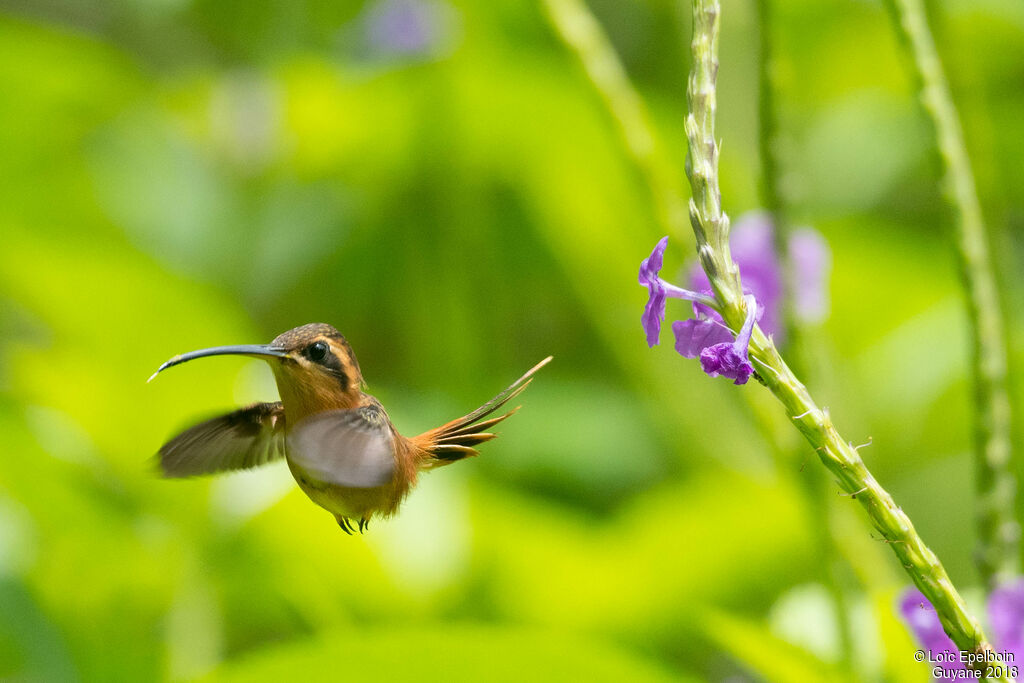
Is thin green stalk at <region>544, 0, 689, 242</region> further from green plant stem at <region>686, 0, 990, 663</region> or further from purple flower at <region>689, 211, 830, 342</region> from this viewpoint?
green plant stem at <region>686, 0, 990, 663</region>

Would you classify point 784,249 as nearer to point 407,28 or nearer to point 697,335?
point 697,335

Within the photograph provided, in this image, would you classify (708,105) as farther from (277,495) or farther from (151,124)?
(151,124)

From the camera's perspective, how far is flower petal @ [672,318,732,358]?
22.3 inches

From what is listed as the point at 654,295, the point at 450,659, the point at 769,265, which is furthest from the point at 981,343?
the point at 450,659

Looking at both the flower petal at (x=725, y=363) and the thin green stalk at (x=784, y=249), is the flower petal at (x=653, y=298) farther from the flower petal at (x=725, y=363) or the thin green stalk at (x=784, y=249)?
the thin green stalk at (x=784, y=249)

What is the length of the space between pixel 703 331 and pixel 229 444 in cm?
37

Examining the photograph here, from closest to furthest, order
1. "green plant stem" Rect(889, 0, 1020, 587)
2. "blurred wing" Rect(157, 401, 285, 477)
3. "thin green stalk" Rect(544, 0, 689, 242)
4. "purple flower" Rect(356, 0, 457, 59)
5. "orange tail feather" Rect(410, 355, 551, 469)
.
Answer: "orange tail feather" Rect(410, 355, 551, 469) < "blurred wing" Rect(157, 401, 285, 477) < "green plant stem" Rect(889, 0, 1020, 587) < "thin green stalk" Rect(544, 0, 689, 242) < "purple flower" Rect(356, 0, 457, 59)

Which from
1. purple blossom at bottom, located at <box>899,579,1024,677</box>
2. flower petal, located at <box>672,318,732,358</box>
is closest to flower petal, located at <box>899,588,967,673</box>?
purple blossom at bottom, located at <box>899,579,1024,677</box>

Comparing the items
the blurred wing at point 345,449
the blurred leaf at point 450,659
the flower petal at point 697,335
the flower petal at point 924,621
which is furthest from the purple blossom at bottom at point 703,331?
the blurred leaf at point 450,659

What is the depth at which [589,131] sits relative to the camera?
3094 millimetres

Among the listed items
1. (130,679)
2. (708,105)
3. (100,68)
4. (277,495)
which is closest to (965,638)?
(708,105)

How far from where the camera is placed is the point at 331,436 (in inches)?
22.9

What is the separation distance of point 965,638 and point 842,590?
0.61 meters

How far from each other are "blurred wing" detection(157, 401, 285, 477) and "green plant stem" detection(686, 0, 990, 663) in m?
0.35
